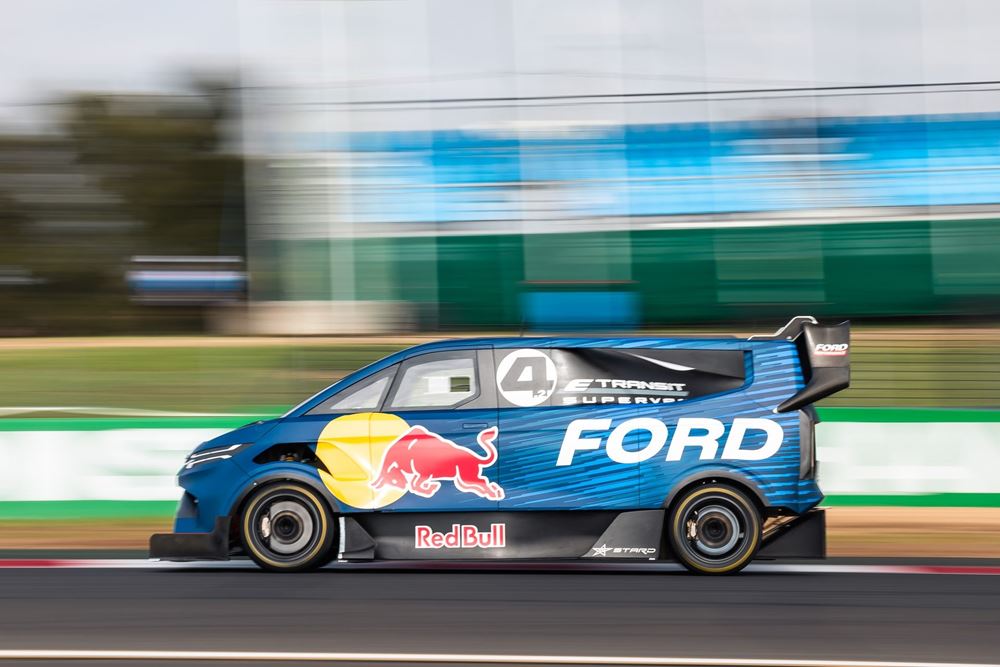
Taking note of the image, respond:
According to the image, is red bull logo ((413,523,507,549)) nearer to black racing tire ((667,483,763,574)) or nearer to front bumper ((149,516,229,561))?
black racing tire ((667,483,763,574))

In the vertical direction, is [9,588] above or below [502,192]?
below

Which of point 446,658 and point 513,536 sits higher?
point 513,536

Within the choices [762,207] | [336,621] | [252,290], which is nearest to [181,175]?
[252,290]

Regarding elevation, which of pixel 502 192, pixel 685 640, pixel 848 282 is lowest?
pixel 685 640

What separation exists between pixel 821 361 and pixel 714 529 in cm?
132

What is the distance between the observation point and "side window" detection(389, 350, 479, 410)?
861 centimetres

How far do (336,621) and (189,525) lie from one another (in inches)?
86.4

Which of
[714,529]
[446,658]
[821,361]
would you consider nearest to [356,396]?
[714,529]

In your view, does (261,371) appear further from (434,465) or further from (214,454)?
(434,465)

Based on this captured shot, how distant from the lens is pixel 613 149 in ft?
76.9

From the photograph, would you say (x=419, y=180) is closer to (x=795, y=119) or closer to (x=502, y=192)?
(x=502, y=192)

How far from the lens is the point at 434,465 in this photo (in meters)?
8.47

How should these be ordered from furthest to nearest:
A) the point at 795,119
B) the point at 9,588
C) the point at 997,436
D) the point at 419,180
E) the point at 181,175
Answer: the point at 181,175
the point at 795,119
the point at 419,180
the point at 997,436
the point at 9,588

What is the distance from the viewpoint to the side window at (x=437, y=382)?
861 centimetres
